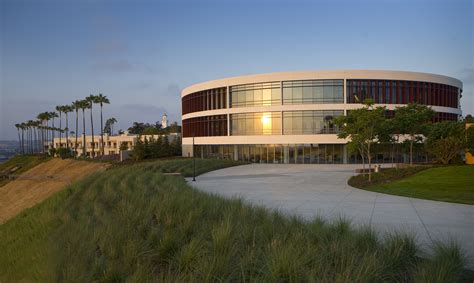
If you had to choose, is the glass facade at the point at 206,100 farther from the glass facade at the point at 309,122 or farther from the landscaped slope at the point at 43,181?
the landscaped slope at the point at 43,181

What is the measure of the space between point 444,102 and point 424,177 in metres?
36.8

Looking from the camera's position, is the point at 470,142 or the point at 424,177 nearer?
the point at 424,177

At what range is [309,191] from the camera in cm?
1889

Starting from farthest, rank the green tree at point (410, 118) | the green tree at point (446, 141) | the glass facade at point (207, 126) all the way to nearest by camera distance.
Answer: the glass facade at point (207, 126) → the green tree at point (446, 141) → the green tree at point (410, 118)

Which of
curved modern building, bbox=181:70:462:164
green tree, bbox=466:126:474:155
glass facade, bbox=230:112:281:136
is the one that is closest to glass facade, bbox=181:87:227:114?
curved modern building, bbox=181:70:462:164

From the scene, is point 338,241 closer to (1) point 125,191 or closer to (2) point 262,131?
(1) point 125,191

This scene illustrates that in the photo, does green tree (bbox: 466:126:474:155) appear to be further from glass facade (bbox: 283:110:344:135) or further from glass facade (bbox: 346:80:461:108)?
glass facade (bbox: 283:110:344:135)

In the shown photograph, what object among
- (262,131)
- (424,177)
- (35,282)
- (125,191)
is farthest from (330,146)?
(35,282)

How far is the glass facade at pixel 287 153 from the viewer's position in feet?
152

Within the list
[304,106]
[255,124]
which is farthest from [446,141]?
[255,124]

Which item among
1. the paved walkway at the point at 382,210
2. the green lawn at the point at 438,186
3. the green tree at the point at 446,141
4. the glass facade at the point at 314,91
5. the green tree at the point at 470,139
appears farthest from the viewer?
the glass facade at the point at 314,91

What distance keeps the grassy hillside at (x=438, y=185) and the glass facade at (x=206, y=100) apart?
34.1 metres

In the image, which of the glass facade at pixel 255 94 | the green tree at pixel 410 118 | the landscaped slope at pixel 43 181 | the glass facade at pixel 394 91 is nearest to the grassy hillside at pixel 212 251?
the green tree at pixel 410 118

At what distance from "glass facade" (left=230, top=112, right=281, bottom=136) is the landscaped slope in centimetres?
1946
